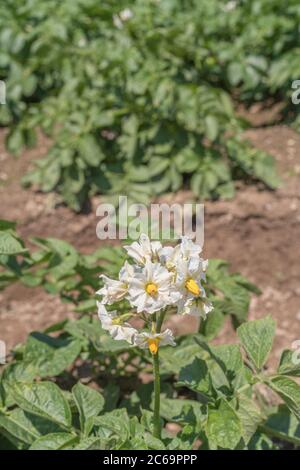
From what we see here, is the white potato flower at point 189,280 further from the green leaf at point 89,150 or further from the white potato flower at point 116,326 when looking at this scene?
the green leaf at point 89,150

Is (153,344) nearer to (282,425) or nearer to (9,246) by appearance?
(9,246)

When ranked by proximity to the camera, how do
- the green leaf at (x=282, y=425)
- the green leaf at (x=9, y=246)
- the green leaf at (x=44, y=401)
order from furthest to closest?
the green leaf at (x=282, y=425) < the green leaf at (x=9, y=246) < the green leaf at (x=44, y=401)

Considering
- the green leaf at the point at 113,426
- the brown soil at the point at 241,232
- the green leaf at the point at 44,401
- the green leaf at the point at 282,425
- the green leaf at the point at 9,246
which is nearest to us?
the green leaf at the point at 113,426

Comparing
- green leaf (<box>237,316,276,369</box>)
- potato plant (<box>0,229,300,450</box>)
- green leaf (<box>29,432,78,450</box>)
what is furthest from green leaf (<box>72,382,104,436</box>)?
green leaf (<box>237,316,276,369</box>)

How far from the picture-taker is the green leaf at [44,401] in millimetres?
1771

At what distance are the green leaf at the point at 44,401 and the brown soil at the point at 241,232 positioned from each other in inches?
52.9

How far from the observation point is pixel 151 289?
1.57 meters

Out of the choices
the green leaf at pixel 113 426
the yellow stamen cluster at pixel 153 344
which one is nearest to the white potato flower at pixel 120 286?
the yellow stamen cluster at pixel 153 344

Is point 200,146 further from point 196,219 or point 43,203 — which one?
point 43,203

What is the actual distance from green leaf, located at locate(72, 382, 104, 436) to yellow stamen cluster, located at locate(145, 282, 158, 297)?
0.38 metres

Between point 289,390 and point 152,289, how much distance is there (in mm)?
360

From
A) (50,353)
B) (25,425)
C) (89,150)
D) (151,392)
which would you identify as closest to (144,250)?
(25,425)

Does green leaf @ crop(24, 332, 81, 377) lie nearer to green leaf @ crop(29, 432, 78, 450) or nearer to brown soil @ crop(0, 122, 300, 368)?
green leaf @ crop(29, 432, 78, 450)

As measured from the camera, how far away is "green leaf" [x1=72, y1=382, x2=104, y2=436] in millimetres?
1819
